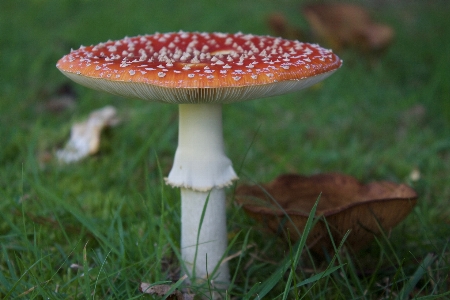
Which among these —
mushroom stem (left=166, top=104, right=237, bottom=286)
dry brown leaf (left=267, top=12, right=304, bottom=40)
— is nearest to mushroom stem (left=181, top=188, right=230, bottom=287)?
mushroom stem (left=166, top=104, right=237, bottom=286)

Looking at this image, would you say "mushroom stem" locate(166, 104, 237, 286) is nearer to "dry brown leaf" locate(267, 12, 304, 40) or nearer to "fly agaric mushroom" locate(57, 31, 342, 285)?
"fly agaric mushroom" locate(57, 31, 342, 285)

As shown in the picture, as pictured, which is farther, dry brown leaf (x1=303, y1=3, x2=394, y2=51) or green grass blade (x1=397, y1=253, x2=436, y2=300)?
dry brown leaf (x1=303, y1=3, x2=394, y2=51)

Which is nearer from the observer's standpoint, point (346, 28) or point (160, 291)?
point (160, 291)

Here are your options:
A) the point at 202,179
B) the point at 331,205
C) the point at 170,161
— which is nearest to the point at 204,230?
the point at 202,179

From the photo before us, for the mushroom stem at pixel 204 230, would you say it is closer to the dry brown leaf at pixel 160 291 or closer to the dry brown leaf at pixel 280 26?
the dry brown leaf at pixel 160 291

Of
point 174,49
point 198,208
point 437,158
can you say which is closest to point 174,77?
point 174,49

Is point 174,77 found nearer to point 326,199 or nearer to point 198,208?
point 198,208

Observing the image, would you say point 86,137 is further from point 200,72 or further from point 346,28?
point 346,28
